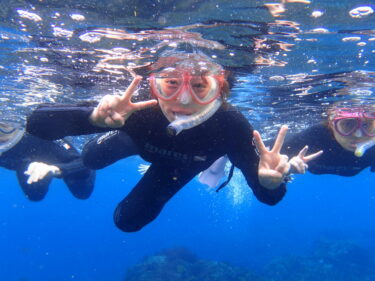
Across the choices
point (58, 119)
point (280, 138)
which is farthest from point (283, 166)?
point (58, 119)

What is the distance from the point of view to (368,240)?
1635 inches

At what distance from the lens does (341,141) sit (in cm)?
960

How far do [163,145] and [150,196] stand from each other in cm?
158

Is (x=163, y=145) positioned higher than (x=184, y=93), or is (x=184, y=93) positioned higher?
(x=184, y=93)

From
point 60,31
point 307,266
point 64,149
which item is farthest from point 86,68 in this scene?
point 307,266

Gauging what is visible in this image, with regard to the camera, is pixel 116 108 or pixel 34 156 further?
pixel 34 156

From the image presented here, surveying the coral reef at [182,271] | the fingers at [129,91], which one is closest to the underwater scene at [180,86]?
the fingers at [129,91]

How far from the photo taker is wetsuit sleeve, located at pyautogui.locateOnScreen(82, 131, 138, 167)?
855 cm

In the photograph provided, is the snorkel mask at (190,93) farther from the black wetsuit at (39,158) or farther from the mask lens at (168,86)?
the black wetsuit at (39,158)

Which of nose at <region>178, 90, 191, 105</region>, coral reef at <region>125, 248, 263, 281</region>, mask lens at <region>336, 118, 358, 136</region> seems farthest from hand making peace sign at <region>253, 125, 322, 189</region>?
coral reef at <region>125, 248, 263, 281</region>

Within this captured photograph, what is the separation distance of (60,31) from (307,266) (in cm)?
2903

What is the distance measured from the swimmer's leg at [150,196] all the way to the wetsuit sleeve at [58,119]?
2.30 meters

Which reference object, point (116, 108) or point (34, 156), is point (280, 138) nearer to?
point (116, 108)

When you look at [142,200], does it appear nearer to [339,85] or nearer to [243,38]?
[243,38]
